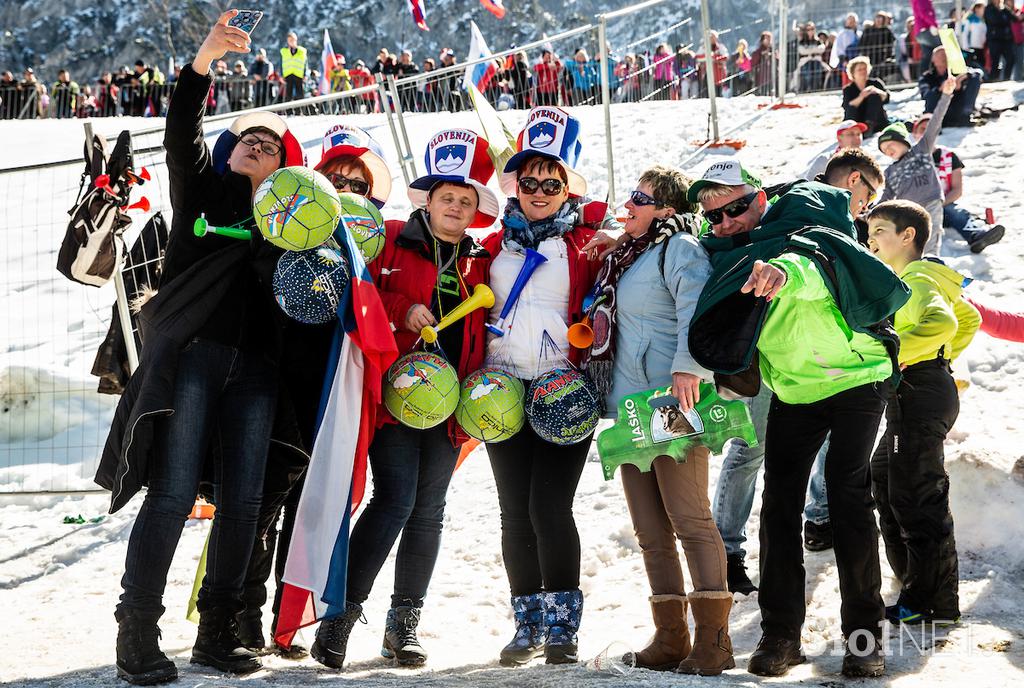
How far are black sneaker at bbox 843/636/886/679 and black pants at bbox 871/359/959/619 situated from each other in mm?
647

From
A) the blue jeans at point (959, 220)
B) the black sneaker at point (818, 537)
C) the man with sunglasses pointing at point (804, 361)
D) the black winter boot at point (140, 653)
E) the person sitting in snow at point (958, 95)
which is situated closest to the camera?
the black winter boot at point (140, 653)

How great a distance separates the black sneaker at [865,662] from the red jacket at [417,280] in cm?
171

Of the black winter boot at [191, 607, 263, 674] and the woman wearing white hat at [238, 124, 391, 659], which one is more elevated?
the woman wearing white hat at [238, 124, 391, 659]

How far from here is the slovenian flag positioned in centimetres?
411

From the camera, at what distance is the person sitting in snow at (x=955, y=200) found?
840 cm

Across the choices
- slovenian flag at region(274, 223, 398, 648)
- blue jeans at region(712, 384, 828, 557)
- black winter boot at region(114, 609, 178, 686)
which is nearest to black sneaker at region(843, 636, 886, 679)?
blue jeans at region(712, 384, 828, 557)

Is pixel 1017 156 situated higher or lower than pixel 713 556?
higher

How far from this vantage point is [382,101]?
862cm

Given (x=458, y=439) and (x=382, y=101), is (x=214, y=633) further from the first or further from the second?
(x=382, y=101)

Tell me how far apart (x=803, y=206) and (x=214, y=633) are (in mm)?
2794

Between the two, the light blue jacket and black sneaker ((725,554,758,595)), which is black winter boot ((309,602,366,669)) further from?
black sneaker ((725,554,758,595))

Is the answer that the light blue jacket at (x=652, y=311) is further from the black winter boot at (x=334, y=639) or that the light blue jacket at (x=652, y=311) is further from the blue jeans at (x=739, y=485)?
the black winter boot at (x=334, y=639)

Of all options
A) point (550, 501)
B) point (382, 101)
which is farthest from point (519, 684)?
point (382, 101)

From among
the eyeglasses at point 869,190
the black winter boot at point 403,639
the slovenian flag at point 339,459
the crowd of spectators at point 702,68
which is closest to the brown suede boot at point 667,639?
the black winter boot at point 403,639
